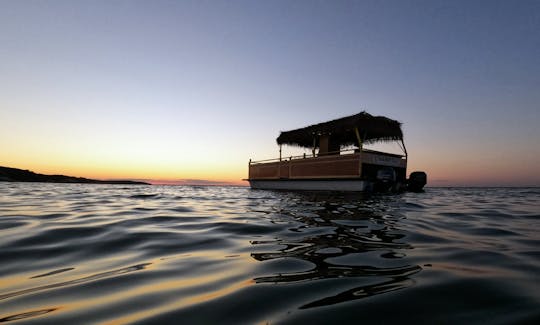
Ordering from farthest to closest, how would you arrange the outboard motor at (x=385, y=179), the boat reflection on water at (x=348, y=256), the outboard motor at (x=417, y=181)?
1. the outboard motor at (x=417, y=181)
2. the outboard motor at (x=385, y=179)
3. the boat reflection on water at (x=348, y=256)

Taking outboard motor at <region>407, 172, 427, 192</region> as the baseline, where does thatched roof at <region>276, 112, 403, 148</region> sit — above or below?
Result: above

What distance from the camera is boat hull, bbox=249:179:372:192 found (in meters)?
15.9

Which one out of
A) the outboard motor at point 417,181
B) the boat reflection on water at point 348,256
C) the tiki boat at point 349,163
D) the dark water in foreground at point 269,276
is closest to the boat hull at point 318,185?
the tiki boat at point 349,163

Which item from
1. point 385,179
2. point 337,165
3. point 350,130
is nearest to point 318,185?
→ point 337,165

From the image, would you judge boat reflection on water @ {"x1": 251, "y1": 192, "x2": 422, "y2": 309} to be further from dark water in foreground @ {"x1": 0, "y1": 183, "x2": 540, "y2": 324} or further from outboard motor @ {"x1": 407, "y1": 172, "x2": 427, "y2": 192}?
outboard motor @ {"x1": 407, "y1": 172, "x2": 427, "y2": 192}

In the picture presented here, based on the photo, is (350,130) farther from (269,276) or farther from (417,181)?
(269,276)

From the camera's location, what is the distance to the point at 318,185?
1873cm

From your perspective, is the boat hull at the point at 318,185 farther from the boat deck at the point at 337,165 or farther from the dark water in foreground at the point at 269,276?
the dark water in foreground at the point at 269,276

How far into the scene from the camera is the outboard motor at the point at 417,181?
17.5m

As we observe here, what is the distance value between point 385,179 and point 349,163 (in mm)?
2136

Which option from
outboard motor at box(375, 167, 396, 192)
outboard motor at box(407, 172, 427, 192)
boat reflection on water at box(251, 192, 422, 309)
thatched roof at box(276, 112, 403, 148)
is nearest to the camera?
boat reflection on water at box(251, 192, 422, 309)

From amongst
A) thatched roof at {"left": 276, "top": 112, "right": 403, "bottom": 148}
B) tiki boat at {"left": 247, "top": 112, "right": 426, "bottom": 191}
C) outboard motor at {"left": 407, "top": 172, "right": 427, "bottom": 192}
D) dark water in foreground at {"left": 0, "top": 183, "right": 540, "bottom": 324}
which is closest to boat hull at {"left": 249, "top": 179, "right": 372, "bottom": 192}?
tiki boat at {"left": 247, "top": 112, "right": 426, "bottom": 191}

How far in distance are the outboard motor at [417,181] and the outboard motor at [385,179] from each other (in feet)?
8.83

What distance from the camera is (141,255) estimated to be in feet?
8.84
